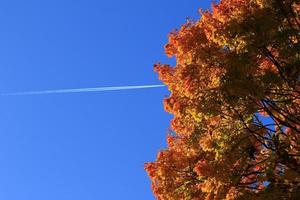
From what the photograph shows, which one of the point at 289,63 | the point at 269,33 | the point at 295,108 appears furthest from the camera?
the point at 295,108

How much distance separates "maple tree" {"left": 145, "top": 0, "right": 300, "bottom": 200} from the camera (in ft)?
51.2

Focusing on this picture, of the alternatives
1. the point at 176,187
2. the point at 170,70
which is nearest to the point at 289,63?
the point at 170,70

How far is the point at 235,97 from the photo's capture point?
51.8ft

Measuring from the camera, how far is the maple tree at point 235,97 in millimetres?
15594

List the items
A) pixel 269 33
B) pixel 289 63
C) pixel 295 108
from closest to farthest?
pixel 269 33 < pixel 289 63 < pixel 295 108

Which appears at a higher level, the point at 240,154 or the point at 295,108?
the point at 295,108

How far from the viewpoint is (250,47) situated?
50.7 feet

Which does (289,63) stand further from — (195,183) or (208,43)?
(195,183)

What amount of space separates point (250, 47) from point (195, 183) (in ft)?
19.0

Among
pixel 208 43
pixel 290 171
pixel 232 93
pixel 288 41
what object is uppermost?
pixel 208 43

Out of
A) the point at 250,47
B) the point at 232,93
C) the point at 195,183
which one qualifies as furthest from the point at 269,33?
the point at 195,183

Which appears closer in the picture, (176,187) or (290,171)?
(290,171)

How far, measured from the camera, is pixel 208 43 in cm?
1719

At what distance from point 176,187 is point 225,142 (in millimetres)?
3208
